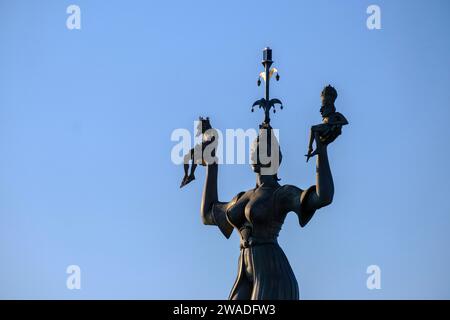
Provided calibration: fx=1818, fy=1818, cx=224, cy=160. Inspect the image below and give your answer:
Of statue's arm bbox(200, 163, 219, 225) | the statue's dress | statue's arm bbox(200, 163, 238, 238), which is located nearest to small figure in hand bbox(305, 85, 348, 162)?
the statue's dress

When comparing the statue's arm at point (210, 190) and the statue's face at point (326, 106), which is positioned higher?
the statue's face at point (326, 106)

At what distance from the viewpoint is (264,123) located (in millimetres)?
36719

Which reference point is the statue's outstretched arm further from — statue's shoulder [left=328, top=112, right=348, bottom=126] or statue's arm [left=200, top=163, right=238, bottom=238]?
statue's arm [left=200, top=163, right=238, bottom=238]

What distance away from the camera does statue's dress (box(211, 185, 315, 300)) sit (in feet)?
117

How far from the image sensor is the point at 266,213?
1416 inches

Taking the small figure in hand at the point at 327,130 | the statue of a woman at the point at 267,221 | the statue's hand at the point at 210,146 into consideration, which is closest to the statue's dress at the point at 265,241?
the statue of a woman at the point at 267,221

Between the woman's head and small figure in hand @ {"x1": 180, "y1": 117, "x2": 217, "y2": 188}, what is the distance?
3.77ft

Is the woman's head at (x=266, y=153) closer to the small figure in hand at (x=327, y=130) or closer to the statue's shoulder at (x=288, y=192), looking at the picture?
the statue's shoulder at (x=288, y=192)

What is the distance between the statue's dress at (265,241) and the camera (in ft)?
117

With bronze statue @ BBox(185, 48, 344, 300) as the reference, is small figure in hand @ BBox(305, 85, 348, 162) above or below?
above

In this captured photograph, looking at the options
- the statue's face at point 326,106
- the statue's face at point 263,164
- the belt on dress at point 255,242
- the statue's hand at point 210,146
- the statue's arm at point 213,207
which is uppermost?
the statue's face at point 326,106

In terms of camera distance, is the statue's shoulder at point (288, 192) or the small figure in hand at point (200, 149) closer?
the statue's shoulder at point (288, 192)
